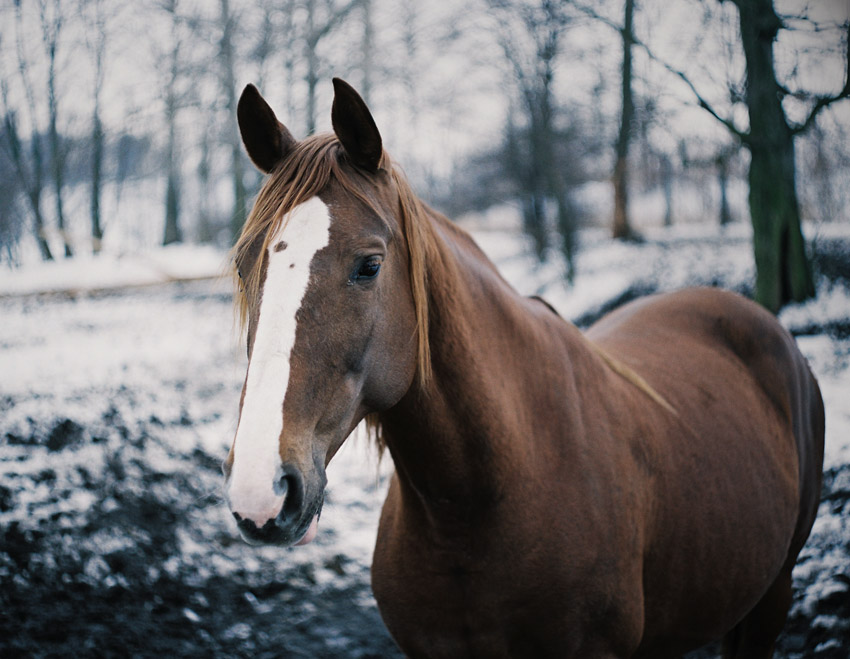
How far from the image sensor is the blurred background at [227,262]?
344 centimetres

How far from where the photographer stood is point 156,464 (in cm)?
503

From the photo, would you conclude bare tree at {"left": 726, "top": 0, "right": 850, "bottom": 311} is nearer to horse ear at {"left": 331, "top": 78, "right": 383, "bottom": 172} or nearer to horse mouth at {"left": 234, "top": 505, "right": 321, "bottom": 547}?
horse ear at {"left": 331, "top": 78, "right": 383, "bottom": 172}

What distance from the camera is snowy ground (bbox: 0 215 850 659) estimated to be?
3.17 m

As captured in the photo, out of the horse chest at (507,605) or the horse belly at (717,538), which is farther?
the horse belly at (717,538)

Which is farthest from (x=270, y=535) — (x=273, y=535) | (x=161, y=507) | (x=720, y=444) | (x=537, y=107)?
(x=537, y=107)

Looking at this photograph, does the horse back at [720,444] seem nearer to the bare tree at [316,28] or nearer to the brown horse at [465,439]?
the brown horse at [465,439]

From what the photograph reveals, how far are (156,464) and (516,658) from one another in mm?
4201

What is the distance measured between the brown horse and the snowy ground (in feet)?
1.41

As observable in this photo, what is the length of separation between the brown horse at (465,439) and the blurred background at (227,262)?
38 cm

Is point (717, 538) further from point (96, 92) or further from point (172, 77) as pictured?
point (172, 77)

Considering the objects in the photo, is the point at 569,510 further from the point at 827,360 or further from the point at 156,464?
the point at 827,360

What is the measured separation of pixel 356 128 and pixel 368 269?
1.19 feet

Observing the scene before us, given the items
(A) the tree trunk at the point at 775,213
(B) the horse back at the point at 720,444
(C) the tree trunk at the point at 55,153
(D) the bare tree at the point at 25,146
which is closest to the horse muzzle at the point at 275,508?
(B) the horse back at the point at 720,444

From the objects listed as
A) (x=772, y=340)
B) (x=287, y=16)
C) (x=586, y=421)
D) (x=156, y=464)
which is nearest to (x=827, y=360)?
(x=772, y=340)
